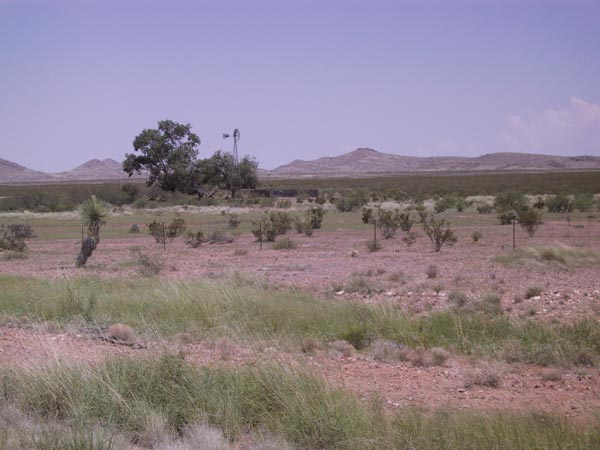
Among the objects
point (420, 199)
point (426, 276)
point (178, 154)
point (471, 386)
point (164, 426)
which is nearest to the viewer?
point (164, 426)

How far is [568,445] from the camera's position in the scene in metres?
7.79

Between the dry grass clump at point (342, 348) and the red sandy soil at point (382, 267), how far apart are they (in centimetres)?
403

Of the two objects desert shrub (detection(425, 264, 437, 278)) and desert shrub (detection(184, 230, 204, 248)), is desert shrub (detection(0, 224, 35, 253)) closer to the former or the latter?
desert shrub (detection(184, 230, 204, 248))

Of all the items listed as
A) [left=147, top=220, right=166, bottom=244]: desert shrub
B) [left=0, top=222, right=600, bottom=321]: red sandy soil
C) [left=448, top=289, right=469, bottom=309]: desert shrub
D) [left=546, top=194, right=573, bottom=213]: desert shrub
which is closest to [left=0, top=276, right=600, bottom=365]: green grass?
[left=448, top=289, right=469, bottom=309]: desert shrub

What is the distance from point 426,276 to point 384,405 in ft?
43.5

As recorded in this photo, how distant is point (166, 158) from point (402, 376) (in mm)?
80095

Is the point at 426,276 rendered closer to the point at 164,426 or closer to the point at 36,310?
the point at 36,310

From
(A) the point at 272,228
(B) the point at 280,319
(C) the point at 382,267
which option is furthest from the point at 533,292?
(A) the point at 272,228

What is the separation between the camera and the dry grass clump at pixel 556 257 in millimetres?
24672

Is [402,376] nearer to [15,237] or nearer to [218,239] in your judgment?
[218,239]

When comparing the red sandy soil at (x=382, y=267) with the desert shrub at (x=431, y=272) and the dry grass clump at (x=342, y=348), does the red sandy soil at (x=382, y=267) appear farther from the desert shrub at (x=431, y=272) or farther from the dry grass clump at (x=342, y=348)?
the dry grass clump at (x=342, y=348)

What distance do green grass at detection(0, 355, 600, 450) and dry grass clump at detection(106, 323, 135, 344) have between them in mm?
3403

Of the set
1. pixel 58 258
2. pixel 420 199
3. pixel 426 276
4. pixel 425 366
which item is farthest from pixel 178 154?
pixel 425 366

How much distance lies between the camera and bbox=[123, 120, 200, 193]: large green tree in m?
88.3
